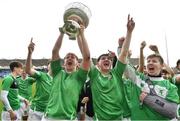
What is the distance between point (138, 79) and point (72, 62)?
3.68 feet

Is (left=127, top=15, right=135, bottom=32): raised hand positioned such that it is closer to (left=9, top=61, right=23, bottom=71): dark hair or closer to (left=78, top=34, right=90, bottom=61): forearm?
(left=78, top=34, right=90, bottom=61): forearm

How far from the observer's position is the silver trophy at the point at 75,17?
7031 millimetres

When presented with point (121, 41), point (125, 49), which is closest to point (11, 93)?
point (121, 41)

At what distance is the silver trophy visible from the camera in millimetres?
7031

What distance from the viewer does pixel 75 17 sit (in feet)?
23.9

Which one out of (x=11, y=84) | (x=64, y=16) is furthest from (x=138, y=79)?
(x=11, y=84)

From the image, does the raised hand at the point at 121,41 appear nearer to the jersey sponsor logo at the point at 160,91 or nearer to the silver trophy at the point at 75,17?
the silver trophy at the point at 75,17

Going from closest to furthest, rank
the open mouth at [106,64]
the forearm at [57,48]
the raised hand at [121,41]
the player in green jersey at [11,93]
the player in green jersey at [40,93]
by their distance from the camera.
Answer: the forearm at [57,48], the raised hand at [121,41], the open mouth at [106,64], the player in green jersey at [40,93], the player in green jersey at [11,93]

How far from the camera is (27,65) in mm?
9148

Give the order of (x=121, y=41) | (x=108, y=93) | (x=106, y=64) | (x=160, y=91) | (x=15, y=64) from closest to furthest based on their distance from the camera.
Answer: (x=160, y=91), (x=108, y=93), (x=121, y=41), (x=106, y=64), (x=15, y=64)

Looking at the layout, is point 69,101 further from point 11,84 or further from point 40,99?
point 11,84

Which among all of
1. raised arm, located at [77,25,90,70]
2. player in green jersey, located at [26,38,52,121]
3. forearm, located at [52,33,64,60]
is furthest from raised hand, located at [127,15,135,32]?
player in green jersey, located at [26,38,52,121]

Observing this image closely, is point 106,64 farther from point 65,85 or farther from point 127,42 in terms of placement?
point 65,85

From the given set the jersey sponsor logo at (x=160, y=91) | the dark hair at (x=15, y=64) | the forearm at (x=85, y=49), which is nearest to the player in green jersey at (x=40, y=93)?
the dark hair at (x=15, y=64)
